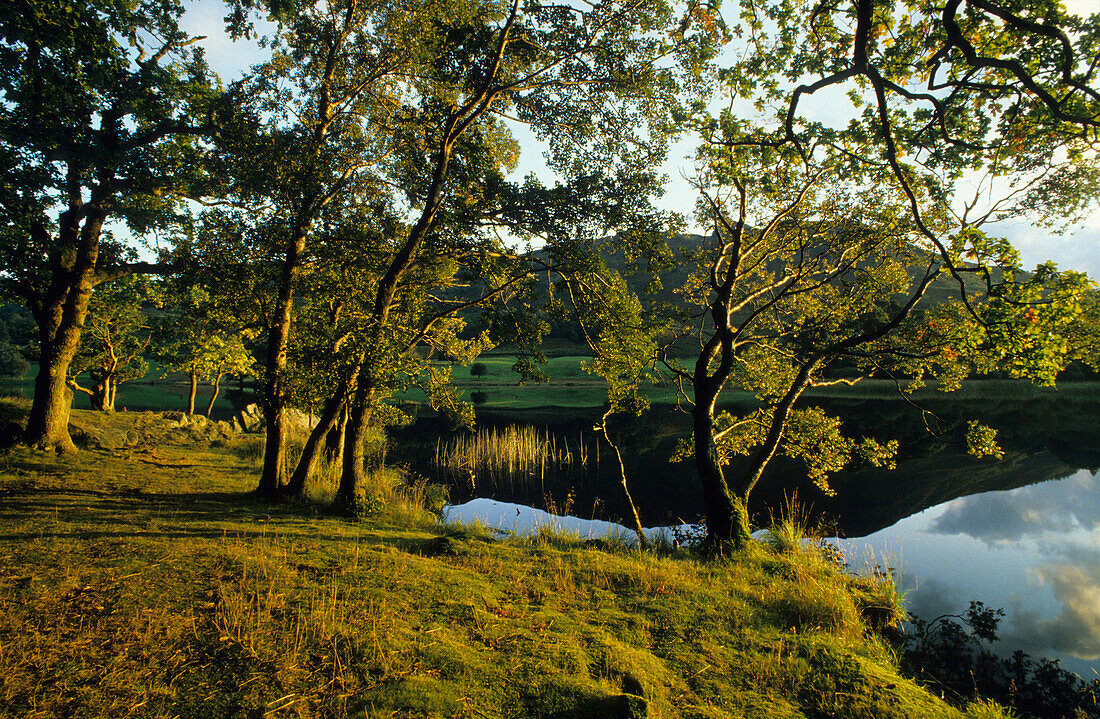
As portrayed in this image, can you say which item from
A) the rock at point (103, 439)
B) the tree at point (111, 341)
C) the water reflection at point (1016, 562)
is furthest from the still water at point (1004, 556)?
the tree at point (111, 341)

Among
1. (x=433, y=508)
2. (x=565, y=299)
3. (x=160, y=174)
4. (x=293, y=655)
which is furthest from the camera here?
(x=433, y=508)

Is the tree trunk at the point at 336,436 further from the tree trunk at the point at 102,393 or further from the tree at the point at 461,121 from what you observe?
the tree trunk at the point at 102,393

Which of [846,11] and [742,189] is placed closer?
[846,11]

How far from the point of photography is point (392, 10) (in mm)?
10383

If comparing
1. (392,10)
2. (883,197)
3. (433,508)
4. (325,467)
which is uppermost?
(392,10)

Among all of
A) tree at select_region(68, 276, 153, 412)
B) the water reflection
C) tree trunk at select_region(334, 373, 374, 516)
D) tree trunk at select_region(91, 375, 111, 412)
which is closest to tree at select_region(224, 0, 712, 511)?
tree trunk at select_region(334, 373, 374, 516)

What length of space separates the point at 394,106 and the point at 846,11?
28.3 ft

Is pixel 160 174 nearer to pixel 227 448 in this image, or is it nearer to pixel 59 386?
pixel 59 386

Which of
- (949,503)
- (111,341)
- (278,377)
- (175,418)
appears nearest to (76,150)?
(278,377)

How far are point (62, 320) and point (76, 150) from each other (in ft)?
15.0

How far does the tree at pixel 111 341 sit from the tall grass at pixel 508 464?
46.9ft

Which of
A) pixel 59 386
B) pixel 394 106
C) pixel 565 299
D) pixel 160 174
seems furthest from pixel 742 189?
pixel 59 386

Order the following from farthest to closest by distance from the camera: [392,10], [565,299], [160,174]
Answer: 1. [160,174]
2. [565,299]
3. [392,10]

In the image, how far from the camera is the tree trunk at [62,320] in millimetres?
12766
